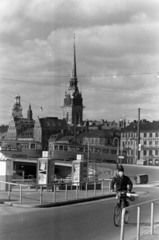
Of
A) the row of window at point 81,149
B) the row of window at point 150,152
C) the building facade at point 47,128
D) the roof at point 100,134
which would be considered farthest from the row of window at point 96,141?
the row of window at point 150,152

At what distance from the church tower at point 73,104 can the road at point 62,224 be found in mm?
105415

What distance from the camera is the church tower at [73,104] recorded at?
126m

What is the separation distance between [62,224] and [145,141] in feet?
294

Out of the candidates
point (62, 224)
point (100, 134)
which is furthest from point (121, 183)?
point (100, 134)

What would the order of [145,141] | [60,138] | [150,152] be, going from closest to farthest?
[150,152] < [60,138] < [145,141]

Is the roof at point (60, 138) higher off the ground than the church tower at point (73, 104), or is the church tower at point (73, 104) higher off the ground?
the church tower at point (73, 104)

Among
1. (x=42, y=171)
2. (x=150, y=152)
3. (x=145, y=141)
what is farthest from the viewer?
(x=145, y=141)

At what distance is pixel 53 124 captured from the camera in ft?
358

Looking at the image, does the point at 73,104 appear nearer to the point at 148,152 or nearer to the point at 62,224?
the point at 148,152

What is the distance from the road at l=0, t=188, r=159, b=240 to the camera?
30.0ft

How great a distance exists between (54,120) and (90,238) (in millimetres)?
101043

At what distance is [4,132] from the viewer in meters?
133

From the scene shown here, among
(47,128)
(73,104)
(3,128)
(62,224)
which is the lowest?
(62,224)

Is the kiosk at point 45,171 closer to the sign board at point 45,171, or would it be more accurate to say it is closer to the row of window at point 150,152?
the sign board at point 45,171
